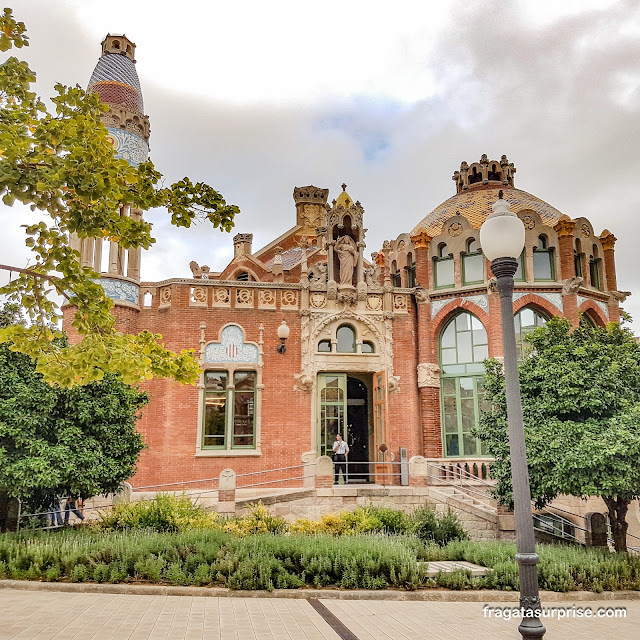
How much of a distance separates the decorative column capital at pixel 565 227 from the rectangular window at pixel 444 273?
Result: 3.61 m

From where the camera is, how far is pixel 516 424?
6086mm

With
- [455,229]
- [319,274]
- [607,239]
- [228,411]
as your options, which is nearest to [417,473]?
[228,411]

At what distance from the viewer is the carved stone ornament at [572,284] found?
64.3 ft

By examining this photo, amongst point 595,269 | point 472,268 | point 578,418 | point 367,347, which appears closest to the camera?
point 578,418

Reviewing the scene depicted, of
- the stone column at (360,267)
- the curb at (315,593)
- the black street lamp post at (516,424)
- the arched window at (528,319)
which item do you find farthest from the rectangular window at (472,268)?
the black street lamp post at (516,424)

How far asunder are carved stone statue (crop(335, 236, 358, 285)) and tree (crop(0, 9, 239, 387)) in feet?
42.4

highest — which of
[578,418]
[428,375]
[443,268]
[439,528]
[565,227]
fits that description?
[565,227]

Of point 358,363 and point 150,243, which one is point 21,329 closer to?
point 150,243

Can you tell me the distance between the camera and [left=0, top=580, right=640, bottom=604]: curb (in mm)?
9188

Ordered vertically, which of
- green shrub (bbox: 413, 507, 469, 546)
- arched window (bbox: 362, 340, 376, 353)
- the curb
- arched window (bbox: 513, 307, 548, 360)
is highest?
arched window (bbox: 513, 307, 548, 360)

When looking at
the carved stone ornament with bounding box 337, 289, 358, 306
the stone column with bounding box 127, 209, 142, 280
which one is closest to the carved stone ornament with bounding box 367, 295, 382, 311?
the carved stone ornament with bounding box 337, 289, 358, 306

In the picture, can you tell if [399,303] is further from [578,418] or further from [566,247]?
[578,418]

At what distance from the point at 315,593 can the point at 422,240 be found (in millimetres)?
14100

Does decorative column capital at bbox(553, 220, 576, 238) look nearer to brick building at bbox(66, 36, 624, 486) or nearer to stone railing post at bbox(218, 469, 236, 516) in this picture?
brick building at bbox(66, 36, 624, 486)
